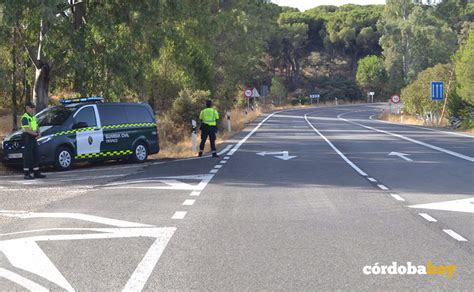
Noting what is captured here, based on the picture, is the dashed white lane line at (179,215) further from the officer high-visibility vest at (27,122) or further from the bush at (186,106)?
the bush at (186,106)

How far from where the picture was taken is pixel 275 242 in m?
7.34

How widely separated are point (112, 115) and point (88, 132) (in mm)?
1086

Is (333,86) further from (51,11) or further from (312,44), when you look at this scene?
(51,11)

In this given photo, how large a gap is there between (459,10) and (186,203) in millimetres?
97125

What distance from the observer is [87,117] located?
1706cm

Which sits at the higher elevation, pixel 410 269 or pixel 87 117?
pixel 87 117

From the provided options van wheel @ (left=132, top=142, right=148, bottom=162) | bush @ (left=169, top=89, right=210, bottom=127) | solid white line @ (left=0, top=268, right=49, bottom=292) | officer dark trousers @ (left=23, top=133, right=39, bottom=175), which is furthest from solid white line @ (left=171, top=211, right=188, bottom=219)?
bush @ (left=169, top=89, right=210, bottom=127)

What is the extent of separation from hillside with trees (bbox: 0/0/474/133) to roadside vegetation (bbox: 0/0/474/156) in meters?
0.05

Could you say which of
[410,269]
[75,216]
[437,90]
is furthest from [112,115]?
[437,90]

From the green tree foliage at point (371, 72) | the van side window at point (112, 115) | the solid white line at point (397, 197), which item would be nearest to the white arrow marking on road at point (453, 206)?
the solid white line at point (397, 197)

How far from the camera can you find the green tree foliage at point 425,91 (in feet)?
172

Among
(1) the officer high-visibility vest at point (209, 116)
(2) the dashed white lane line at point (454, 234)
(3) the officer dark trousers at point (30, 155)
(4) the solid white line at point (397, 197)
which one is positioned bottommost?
(4) the solid white line at point (397, 197)

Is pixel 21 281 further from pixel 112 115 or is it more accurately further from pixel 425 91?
pixel 425 91

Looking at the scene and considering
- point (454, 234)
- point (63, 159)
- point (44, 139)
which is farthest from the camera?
point (63, 159)
